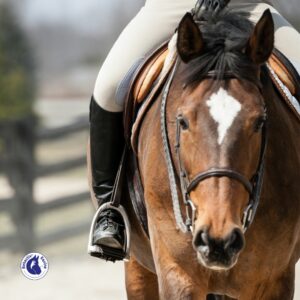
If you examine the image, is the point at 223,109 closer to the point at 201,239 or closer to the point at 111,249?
the point at 201,239

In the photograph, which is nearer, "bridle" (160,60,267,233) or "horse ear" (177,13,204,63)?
"bridle" (160,60,267,233)

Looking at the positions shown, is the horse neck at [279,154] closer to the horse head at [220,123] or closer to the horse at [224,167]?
the horse at [224,167]

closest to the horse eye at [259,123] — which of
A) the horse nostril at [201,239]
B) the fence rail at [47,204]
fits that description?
the horse nostril at [201,239]

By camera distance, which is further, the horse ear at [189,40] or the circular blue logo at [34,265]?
the circular blue logo at [34,265]

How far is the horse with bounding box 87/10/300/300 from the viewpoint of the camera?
14.5 feet

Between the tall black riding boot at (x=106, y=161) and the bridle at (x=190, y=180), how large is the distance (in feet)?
2.32

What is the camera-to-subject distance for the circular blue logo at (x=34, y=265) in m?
7.86

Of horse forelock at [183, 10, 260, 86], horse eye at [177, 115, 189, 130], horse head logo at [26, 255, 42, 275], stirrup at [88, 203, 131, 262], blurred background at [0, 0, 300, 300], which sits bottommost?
blurred background at [0, 0, 300, 300]

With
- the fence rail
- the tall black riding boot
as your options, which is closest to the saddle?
the tall black riding boot

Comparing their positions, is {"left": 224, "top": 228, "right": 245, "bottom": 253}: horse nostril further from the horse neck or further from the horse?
the horse neck

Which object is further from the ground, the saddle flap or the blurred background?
the saddle flap

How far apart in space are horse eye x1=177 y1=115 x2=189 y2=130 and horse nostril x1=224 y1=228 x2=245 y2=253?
0.49m

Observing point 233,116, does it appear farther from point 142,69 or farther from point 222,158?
point 142,69

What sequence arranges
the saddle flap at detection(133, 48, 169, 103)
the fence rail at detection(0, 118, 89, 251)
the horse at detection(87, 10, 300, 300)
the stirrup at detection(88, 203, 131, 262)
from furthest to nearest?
the fence rail at detection(0, 118, 89, 251) → the stirrup at detection(88, 203, 131, 262) → the saddle flap at detection(133, 48, 169, 103) → the horse at detection(87, 10, 300, 300)
